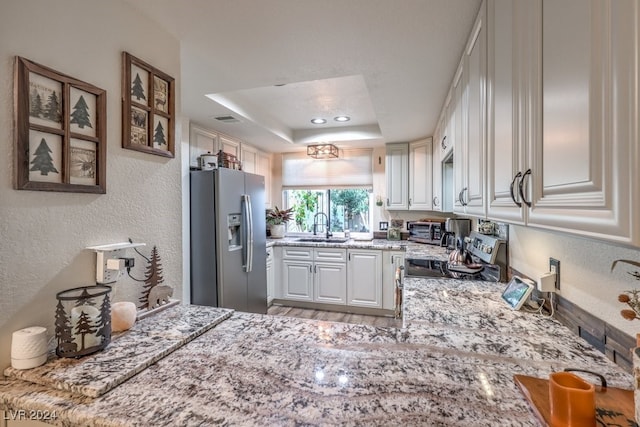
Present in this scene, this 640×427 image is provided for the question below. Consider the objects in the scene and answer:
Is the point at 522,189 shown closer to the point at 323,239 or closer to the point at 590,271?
the point at 590,271

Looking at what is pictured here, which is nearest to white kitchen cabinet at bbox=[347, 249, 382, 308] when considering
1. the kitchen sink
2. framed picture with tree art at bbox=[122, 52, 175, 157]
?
the kitchen sink

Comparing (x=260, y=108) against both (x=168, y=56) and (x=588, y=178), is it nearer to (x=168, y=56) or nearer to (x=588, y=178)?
(x=168, y=56)

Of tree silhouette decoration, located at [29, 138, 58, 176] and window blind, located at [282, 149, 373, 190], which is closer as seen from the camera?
tree silhouette decoration, located at [29, 138, 58, 176]

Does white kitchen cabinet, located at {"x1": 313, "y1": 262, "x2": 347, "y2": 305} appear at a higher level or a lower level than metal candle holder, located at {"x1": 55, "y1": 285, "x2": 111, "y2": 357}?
lower

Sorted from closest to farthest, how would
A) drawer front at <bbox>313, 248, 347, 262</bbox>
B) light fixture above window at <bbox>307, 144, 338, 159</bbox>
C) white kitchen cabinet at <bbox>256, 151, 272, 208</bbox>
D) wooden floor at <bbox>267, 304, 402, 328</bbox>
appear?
wooden floor at <bbox>267, 304, 402, 328</bbox> → drawer front at <bbox>313, 248, 347, 262</bbox> → light fixture above window at <bbox>307, 144, 338, 159</bbox> → white kitchen cabinet at <bbox>256, 151, 272, 208</bbox>

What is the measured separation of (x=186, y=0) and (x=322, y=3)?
0.56m

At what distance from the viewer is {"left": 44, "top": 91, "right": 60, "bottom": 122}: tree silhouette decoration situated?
38.7 inches

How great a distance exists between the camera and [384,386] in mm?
799

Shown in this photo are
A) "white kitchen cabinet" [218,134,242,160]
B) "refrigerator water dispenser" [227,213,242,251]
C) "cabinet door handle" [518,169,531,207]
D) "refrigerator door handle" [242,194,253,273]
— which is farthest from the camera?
"white kitchen cabinet" [218,134,242,160]

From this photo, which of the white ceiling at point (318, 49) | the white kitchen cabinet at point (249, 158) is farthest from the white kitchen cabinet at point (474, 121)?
the white kitchen cabinet at point (249, 158)

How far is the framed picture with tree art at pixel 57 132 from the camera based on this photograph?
91 cm

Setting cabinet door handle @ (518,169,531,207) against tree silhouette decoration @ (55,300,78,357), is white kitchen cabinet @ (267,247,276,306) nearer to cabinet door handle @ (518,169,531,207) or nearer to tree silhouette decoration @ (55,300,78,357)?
tree silhouette decoration @ (55,300,78,357)

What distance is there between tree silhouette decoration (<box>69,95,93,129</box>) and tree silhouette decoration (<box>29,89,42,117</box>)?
95 millimetres

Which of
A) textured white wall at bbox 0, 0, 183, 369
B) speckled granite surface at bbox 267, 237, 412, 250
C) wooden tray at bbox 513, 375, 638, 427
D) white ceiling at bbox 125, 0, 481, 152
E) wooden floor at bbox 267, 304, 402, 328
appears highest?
white ceiling at bbox 125, 0, 481, 152
